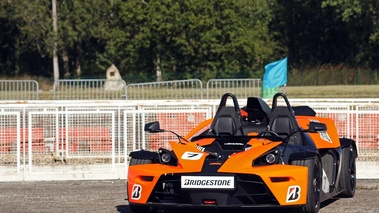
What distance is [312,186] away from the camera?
11.2m

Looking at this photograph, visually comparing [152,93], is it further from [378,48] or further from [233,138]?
[378,48]

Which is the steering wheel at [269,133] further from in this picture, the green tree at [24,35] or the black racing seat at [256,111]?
the green tree at [24,35]

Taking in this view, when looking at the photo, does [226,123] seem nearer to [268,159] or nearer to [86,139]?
[268,159]

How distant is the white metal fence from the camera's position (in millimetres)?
16750

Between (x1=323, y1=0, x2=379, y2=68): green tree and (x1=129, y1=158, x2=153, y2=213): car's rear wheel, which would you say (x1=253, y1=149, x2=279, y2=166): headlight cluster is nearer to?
(x1=129, y1=158, x2=153, y2=213): car's rear wheel

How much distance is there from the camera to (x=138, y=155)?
11984mm

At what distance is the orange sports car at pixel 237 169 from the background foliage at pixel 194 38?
136 feet

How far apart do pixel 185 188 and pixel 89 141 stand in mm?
6906

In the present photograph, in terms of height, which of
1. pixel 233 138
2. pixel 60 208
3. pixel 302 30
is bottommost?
pixel 60 208

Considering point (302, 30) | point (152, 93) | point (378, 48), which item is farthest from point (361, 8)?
point (152, 93)

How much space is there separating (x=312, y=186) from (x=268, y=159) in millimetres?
567

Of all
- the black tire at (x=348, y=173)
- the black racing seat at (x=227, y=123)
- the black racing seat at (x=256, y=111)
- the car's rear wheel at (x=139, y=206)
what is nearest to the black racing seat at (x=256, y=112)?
the black racing seat at (x=256, y=111)

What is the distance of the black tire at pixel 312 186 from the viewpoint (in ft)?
36.4

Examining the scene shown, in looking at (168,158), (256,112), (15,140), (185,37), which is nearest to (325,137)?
(256,112)
